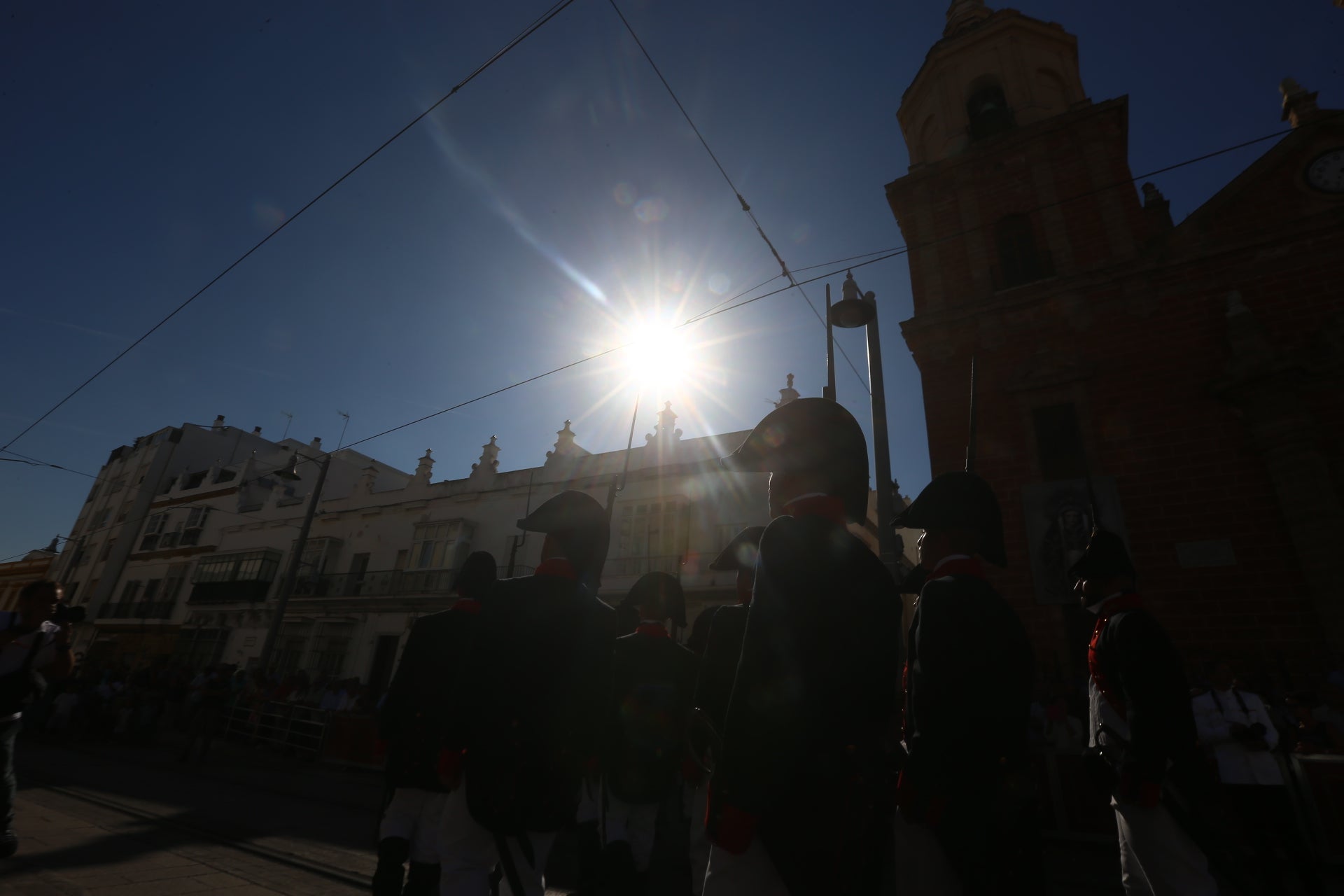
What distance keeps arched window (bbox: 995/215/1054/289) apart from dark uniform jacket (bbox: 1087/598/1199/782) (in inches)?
459

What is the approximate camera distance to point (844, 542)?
6.25 ft

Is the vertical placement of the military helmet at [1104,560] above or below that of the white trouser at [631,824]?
above

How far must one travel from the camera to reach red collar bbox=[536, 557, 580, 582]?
2.82m

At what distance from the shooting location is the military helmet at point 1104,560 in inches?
140

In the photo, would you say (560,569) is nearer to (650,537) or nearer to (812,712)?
(812,712)

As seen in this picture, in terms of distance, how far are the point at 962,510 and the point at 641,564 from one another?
16.9 meters

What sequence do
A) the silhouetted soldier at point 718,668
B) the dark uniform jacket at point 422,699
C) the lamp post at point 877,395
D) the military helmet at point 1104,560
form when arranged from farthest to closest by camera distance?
the lamp post at point 877,395 < the military helmet at point 1104,560 < the dark uniform jacket at point 422,699 < the silhouetted soldier at point 718,668

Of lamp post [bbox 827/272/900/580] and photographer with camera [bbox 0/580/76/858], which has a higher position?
lamp post [bbox 827/272/900/580]

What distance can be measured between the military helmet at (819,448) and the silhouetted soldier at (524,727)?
114 centimetres

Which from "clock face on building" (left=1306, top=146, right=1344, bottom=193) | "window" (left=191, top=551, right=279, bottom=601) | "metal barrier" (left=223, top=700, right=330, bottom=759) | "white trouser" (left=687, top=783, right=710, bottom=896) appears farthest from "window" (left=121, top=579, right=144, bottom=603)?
"clock face on building" (left=1306, top=146, right=1344, bottom=193)

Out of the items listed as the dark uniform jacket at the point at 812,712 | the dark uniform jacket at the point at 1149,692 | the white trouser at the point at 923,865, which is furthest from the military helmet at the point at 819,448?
the dark uniform jacket at the point at 1149,692

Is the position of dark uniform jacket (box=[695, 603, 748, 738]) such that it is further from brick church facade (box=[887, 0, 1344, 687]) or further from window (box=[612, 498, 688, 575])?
window (box=[612, 498, 688, 575])

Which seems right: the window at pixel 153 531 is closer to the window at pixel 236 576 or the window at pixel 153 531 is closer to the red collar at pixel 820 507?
the window at pixel 236 576

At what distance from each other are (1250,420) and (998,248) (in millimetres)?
5779
